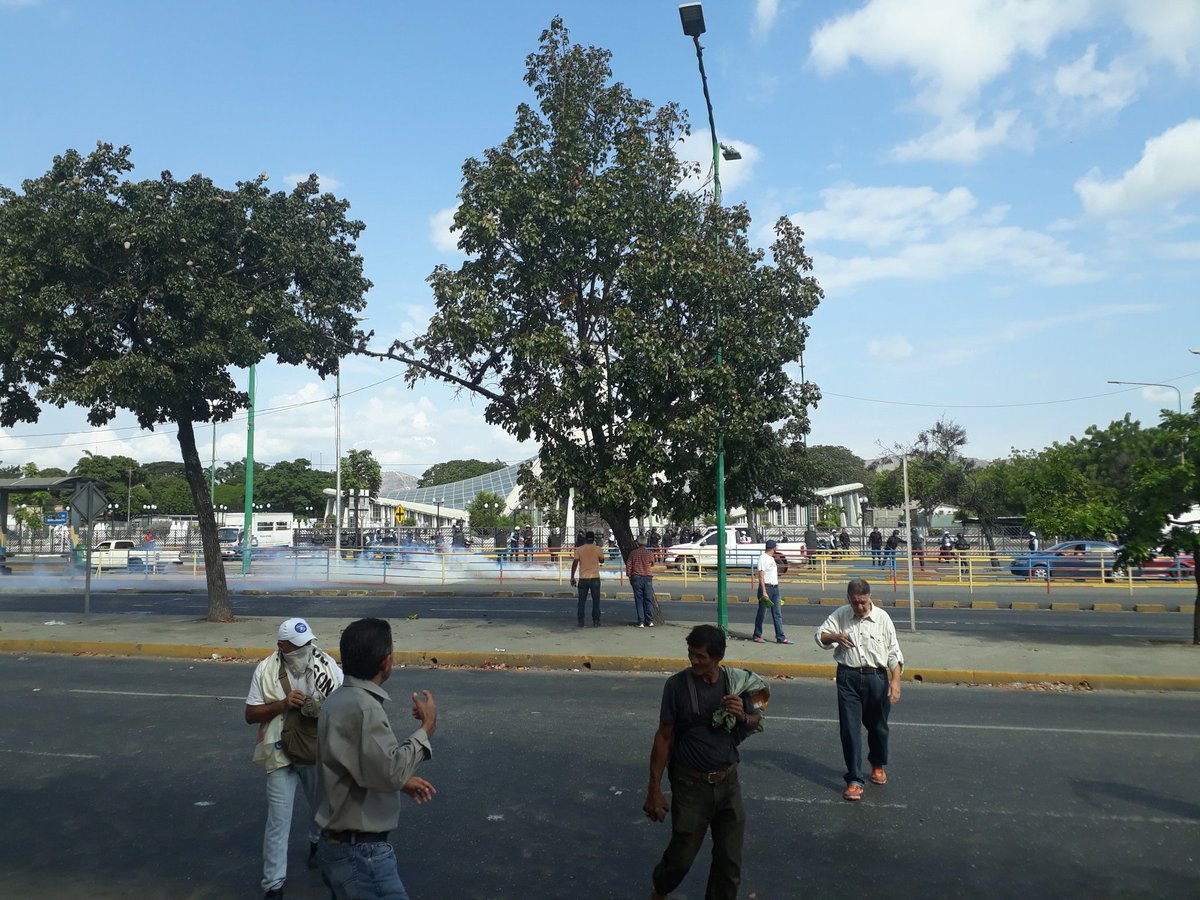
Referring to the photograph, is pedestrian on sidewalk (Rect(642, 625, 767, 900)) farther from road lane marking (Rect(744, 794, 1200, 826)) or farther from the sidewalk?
the sidewalk

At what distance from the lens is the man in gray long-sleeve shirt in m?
3.43

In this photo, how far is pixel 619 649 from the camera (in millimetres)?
13906

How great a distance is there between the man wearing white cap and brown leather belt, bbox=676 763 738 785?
6.29 ft

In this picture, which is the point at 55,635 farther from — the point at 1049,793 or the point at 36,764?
the point at 1049,793

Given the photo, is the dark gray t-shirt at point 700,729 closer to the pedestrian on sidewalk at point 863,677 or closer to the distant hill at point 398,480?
the pedestrian on sidewalk at point 863,677

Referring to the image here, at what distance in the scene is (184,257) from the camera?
634 inches

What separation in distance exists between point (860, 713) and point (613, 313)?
8733 millimetres

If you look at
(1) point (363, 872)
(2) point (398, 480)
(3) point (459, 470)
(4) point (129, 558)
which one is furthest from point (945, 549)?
(2) point (398, 480)

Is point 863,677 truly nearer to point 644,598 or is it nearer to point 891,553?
point 644,598

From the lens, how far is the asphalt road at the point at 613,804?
528cm

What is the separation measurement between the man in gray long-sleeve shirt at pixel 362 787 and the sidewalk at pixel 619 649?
955 centimetres

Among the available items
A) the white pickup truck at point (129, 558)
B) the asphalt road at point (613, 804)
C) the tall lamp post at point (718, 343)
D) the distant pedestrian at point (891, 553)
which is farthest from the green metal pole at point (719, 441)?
the white pickup truck at point (129, 558)

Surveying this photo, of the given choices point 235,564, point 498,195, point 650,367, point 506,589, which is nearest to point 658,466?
point 650,367

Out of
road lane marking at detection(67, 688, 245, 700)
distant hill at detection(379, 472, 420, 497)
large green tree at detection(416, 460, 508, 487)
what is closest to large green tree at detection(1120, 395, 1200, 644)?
road lane marking at detection(67, 688, 245, 700)
